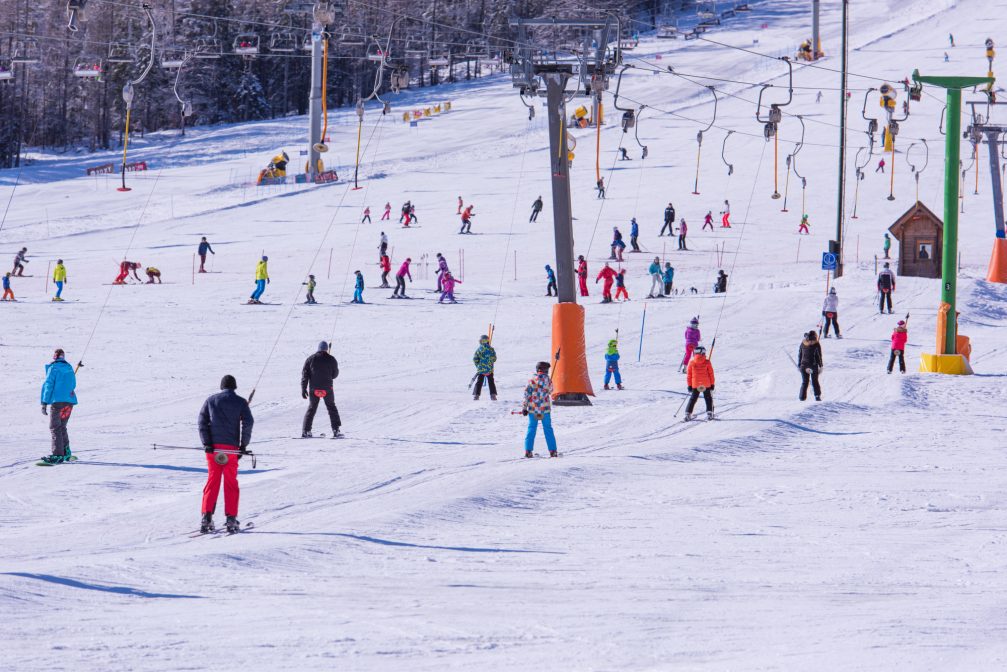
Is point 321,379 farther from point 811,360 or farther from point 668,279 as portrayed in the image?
point 668,279

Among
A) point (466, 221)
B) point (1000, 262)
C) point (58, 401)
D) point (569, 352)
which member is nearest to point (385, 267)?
point (466, 221)

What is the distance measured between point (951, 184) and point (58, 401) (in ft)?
51.3

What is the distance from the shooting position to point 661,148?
6825 centimetres

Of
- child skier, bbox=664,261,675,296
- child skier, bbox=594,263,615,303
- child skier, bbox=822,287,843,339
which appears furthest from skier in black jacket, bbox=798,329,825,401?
child skier, bbox=664,261,675,296

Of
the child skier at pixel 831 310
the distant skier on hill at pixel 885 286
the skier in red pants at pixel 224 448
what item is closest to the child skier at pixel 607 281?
the distant skier on hill at pixel 885 286

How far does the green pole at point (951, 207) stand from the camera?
2291 centimetres

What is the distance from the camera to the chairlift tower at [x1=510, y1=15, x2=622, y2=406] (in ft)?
63.8

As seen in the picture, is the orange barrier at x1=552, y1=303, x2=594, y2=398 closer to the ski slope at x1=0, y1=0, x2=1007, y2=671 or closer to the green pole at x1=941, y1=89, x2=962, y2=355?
the ski slope at x1=0, y1=0, x2=1007, y2=671

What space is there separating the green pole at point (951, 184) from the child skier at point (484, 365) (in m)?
8.53

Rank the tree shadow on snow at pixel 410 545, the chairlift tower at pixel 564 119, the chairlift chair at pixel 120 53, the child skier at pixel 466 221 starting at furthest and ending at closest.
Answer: the child skier at pixel 466 221
the chairlift chair at pixel 120 53
the chairlift tower at pixel 564 119
the tree shadow on snow at pixel 410 545

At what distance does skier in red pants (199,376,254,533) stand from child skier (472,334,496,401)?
30.5 feet

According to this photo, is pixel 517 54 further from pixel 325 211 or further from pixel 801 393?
pixel 325 211

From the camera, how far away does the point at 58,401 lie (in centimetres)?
1426

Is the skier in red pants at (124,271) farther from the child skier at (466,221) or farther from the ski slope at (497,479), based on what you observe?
the child skier at (466,221)
